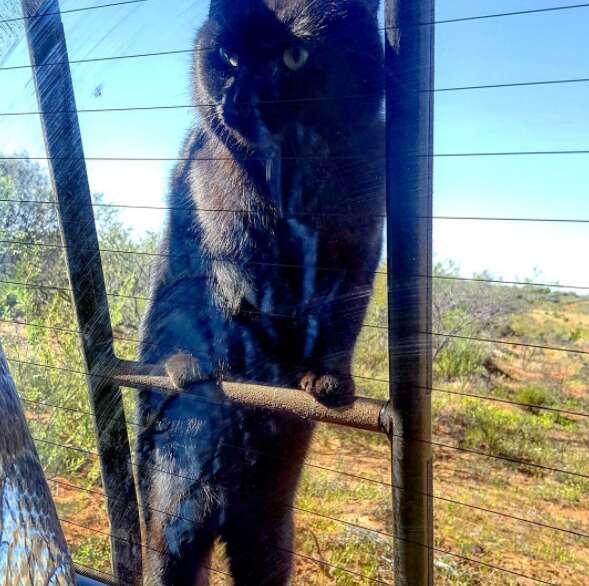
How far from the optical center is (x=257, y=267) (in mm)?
1496

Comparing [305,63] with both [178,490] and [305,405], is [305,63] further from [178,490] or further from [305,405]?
[178,490]

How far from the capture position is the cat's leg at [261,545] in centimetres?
163

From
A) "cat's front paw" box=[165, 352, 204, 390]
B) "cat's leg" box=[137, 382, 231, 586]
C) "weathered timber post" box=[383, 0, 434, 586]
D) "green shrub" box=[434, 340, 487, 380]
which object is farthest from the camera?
"green shrub" box=[434, 340, 487, 380]

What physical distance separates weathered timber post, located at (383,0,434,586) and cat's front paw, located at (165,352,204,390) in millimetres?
575

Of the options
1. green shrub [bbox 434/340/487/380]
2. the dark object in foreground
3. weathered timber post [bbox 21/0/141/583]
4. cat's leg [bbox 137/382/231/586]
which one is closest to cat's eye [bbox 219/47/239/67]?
weathered timber post [bbox 21/0/141/583]

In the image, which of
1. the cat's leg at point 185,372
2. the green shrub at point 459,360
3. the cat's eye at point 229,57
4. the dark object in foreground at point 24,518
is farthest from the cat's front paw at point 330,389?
the green shrub at point 459,360

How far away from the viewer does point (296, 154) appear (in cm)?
137

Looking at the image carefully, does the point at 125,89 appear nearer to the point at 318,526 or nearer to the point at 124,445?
the point at 124,445

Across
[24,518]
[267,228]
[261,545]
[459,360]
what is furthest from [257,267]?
[459,360]

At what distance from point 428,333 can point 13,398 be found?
2.39 feet

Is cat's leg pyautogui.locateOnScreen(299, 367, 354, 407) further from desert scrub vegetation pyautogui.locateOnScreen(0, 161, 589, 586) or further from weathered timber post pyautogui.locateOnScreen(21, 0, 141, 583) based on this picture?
weathered timber post pyautogui.locateOnScreen(21, 0, 141, 583)

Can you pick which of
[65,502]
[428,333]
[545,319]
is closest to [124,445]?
[65,502]

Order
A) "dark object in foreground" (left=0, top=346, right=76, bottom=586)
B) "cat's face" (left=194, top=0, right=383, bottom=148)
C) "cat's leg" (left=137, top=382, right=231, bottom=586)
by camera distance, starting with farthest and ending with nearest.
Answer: "cat's leg" (left=137, top=382, right=231, bottom=586) < "cat's face" (left=194, top=0, right=383, bottom=148) < "dark object in foreground" (left=0, top=346, right=76, bottom=586)

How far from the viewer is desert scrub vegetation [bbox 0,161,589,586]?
165 centimetres
